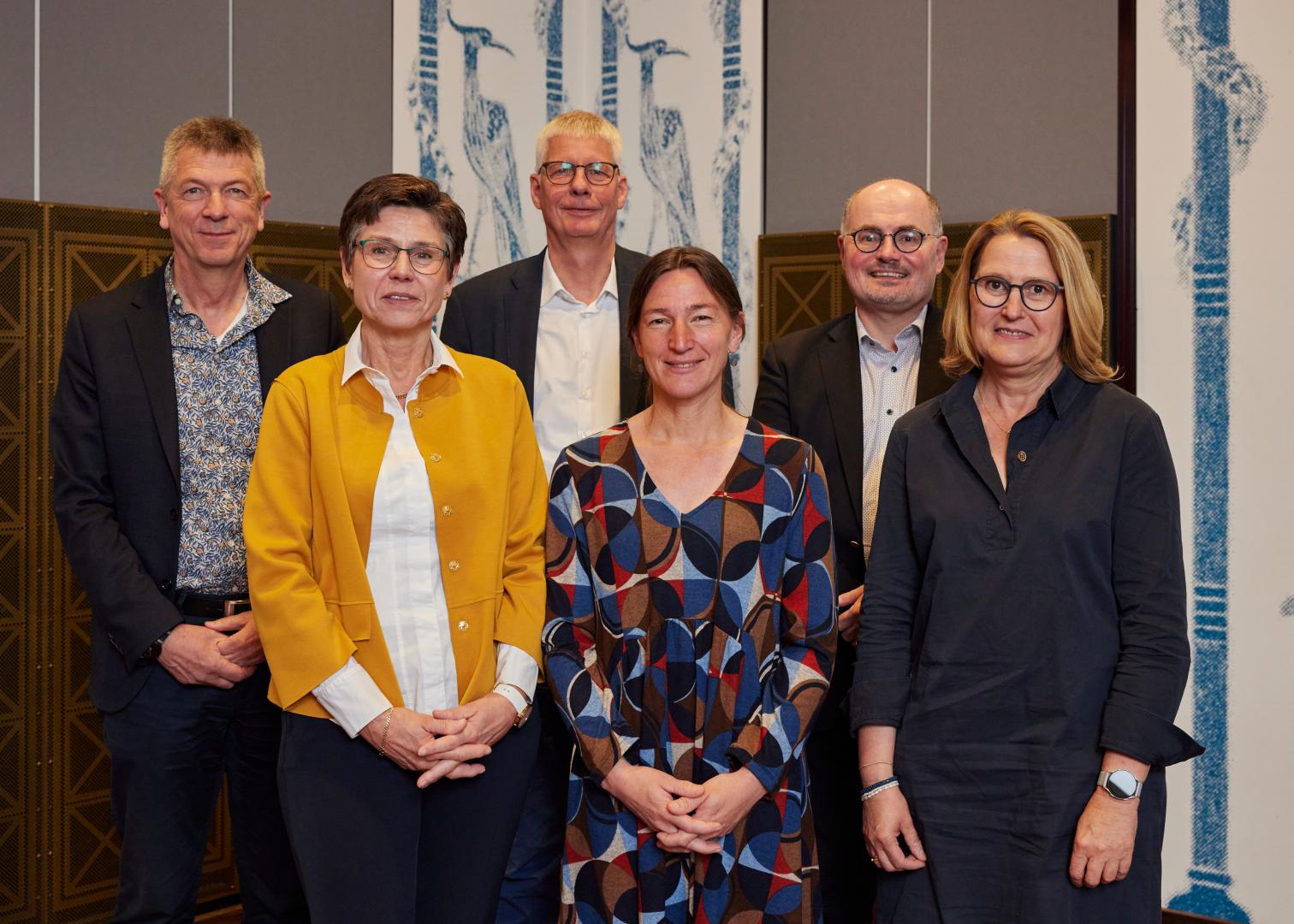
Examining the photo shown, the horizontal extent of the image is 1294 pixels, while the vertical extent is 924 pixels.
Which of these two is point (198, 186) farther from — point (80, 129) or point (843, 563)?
point (843, 563)

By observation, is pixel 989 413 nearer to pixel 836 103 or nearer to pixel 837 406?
pixel 837 406

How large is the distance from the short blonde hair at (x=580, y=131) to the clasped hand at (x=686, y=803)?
1.56 meters

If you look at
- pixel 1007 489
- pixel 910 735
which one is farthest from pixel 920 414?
pixel 910 735

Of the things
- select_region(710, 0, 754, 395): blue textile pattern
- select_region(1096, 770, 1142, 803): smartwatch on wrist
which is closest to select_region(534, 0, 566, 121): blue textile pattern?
select_region(710, 0, 754, 395): blue textile pattern

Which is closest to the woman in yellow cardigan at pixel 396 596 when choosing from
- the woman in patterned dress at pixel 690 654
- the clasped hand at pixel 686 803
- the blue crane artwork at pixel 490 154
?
the woman in patterned dress at pixel 690 654

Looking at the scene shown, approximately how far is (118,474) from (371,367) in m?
0.72

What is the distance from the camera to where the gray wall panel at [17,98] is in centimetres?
339

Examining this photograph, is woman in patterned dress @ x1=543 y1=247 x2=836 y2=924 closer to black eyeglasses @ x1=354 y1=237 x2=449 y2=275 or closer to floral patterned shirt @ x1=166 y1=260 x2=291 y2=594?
black eyeglasses @ x1=354 y1=237 x2=449 y2=275

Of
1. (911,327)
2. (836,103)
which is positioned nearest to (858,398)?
(911,327)

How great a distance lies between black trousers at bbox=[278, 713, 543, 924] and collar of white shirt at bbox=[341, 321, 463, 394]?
2.08ft

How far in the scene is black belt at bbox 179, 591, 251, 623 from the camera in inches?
102

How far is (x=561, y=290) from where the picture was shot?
2992mm

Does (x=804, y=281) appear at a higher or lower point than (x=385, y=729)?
higher

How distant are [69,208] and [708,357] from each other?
2.22m
